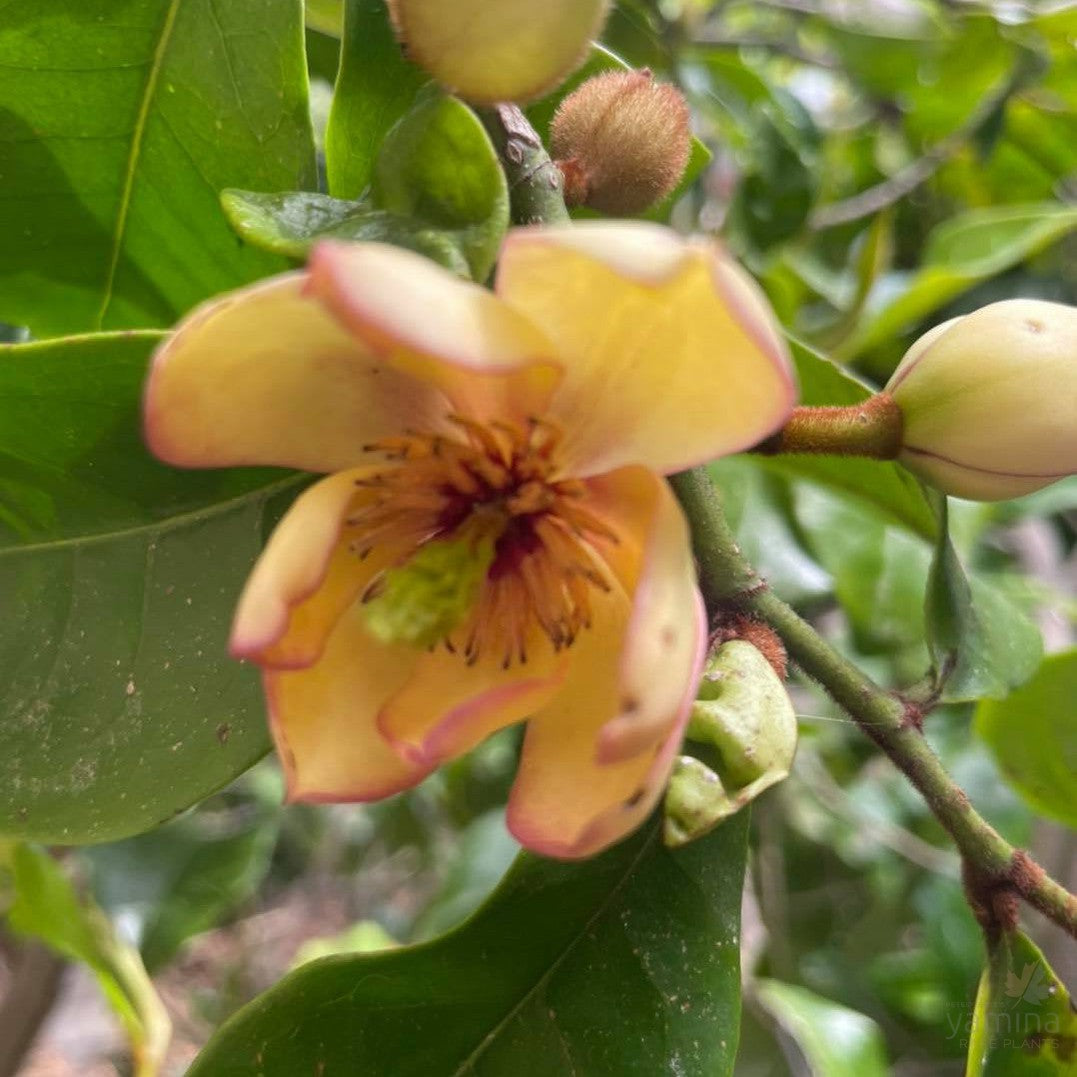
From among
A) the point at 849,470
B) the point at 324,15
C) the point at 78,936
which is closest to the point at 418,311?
the point at 324,15

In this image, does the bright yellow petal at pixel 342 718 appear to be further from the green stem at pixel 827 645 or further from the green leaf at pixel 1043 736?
the green leaf at pixel 1043 736

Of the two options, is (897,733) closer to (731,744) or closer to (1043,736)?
(731,744)

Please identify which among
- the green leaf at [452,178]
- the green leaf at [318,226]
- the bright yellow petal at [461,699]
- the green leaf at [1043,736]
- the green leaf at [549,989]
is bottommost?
the green leaf at [1043,736]

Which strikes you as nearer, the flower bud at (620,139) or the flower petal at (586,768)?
the flower petal at (586,768)

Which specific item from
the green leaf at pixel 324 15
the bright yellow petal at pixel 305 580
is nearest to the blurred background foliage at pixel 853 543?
the green leaf at pixel 324 15

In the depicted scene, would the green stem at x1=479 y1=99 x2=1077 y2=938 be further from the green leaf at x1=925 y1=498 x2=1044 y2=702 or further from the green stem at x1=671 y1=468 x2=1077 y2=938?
the green leaf at x1=925 y1=498 x2=1044 y2=702

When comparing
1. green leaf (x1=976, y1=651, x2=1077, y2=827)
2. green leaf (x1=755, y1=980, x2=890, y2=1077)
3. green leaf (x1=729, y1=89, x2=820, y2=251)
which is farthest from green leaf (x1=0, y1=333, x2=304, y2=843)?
green leaf (x1=729, y1=89, x2=820, y2=251)

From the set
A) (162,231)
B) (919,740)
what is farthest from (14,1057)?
(919,740)
